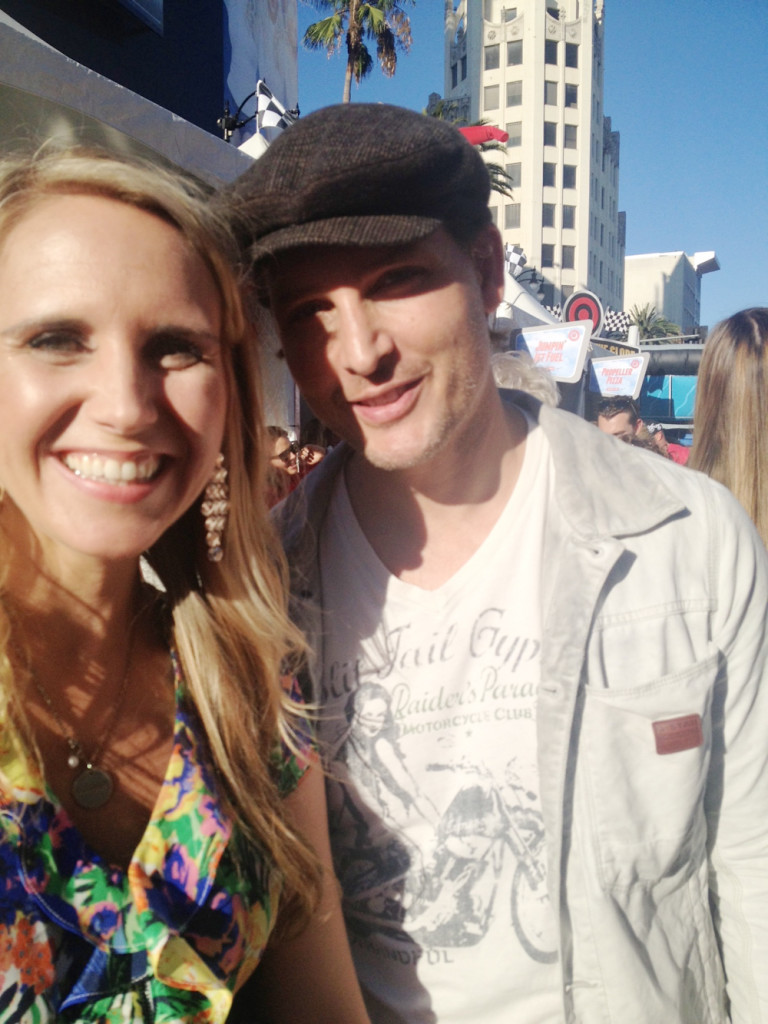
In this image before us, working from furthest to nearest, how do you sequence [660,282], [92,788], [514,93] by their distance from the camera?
[660,282] < [514,93] < [92,788]

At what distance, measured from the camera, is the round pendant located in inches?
48.4

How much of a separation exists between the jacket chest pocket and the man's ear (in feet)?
3.31

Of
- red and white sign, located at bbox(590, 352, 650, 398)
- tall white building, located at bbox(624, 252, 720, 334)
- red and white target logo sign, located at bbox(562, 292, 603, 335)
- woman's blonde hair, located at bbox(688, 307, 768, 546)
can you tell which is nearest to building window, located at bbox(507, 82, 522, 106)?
tall white building, located at bbox(624, 252, 720, 334)

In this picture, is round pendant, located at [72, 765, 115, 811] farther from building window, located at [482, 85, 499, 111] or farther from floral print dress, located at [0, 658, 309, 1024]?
building window, located at [482, 85, 499, 111]

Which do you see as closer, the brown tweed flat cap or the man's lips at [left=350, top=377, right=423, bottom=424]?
the brown tweed flat cap

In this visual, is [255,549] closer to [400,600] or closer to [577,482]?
[400,600]

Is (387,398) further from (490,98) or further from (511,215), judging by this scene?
(490,98)

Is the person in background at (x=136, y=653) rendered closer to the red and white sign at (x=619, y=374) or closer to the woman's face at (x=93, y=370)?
the woman's face at (x=93, y=370)

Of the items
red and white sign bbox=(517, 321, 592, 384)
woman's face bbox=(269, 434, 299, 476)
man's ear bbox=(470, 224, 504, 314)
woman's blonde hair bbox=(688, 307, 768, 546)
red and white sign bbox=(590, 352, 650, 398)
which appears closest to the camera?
man's ear bbox=(470, 224, 504, 314)

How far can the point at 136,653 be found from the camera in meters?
1.47

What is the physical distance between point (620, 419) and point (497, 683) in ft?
21.4

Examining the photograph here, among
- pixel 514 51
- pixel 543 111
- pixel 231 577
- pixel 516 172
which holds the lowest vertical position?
pixel 231 577

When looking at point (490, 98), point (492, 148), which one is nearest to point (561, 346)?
point (492, 148)

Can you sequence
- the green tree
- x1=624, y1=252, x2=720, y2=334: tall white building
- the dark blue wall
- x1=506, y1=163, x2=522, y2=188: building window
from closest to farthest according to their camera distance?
1. the dark blue wall
2. the green tree
3. x1=506, y1=163, x2=522, y2=188: building window
4. x1=624, y1=252, x2=720, y2=334: tall white building
